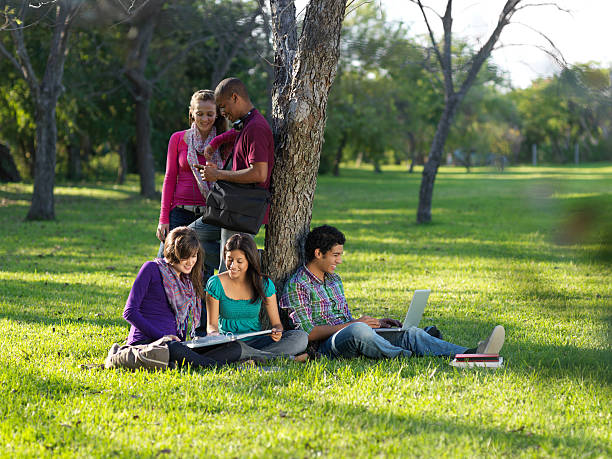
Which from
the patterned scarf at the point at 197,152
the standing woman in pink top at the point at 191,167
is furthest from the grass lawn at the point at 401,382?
the patterned scarf at the point at 197,152

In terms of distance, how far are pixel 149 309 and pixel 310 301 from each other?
1347 mm

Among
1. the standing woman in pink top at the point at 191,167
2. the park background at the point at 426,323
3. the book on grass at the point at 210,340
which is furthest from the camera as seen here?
the standing woman in pink top at the point at 191,167

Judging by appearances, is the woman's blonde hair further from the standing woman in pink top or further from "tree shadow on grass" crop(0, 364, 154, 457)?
"tree shadow on grass" crop(0, 364, 154, 457)

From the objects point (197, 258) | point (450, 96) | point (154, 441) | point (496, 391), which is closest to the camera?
point (154, 441)

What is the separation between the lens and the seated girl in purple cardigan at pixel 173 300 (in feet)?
17.2

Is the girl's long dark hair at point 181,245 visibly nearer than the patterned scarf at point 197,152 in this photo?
Yes

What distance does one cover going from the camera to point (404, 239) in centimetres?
1511

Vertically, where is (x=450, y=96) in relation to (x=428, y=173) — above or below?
above

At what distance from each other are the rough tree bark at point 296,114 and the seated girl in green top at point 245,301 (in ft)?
1.49

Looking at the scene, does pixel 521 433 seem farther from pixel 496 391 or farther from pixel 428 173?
pixel 428 173

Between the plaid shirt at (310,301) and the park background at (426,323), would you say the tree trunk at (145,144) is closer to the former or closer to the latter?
the park background at (426,323)

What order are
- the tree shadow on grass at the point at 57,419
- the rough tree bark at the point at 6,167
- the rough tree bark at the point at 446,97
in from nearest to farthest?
the tree shadow on grass at the point at 57,419 → the rough tree bark at the point at 446,97 → the rough tree bark at the point at 6,167

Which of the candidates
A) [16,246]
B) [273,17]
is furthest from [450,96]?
[273,17]

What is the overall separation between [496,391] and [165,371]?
2271 millimetres
